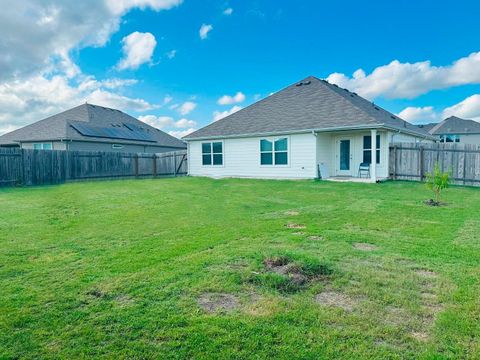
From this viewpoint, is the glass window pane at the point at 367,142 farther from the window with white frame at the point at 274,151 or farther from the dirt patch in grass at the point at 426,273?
the dirt patch in grass at the point at 426,273

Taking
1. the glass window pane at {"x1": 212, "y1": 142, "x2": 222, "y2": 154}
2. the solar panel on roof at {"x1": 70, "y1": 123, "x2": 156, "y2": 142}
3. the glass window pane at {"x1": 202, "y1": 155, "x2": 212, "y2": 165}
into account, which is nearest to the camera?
the glass window pane at {"x1": 212, "y1": 142, "x2": 222, "y2": 154}

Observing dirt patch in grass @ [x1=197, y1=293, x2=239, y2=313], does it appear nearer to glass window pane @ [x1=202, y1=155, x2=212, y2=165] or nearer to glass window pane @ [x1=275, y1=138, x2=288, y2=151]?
glass window pane @ [x1=275, y1=138, x2=288, y2=151]

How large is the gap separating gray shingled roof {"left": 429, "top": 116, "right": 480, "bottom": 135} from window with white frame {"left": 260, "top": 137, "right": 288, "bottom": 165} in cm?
3092

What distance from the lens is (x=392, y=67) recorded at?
22.2 m

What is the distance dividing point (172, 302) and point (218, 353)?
92cm

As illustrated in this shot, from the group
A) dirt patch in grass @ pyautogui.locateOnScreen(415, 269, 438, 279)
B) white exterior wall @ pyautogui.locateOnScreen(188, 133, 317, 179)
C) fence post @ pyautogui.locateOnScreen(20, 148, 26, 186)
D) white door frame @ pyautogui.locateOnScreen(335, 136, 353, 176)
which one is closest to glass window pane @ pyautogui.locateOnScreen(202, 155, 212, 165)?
white exterior wall @ pyautogui.locateOnScreen(188, 133, 317, 179)

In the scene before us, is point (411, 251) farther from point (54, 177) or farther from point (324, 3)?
point (54, 177)

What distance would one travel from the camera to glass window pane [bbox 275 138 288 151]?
1714 cm

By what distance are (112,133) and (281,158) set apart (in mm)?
14139

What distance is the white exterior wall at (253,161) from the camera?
Answer: 53.7 ft

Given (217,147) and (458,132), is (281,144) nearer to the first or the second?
(217,147)

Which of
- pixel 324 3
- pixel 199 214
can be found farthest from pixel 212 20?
pixel 199 214

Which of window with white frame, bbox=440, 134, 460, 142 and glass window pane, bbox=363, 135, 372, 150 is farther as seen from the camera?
window with white frame, bbox=440, 134, 460, 142

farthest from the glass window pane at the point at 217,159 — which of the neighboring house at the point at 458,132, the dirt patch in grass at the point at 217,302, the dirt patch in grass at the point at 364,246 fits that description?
the neighboring house at the point at 458,132
